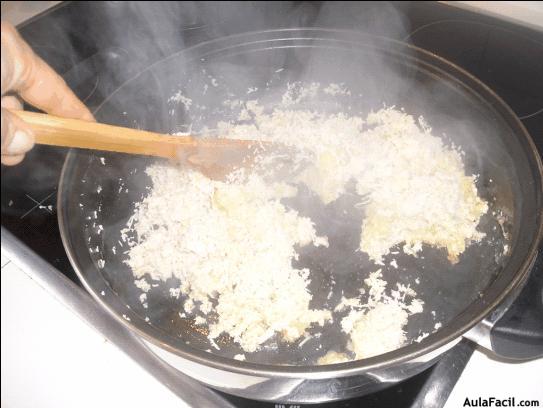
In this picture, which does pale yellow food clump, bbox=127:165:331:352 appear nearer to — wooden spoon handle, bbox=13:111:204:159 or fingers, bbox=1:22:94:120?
wooden spoon handle, bbox=13:111:204:159

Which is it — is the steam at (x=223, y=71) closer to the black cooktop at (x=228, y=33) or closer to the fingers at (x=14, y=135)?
the black cooktop at (x=228, y=33)

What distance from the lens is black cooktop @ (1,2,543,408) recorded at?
148 centimetres

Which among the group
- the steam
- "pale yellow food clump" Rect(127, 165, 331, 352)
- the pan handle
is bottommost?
the pan handle

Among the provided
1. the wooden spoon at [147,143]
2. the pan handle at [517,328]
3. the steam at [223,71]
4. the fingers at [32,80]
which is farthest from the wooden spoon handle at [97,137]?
the pan handle at [517,328]

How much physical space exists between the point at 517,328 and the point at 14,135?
1.38m

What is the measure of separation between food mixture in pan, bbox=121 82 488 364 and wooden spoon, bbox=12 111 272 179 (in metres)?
0.09

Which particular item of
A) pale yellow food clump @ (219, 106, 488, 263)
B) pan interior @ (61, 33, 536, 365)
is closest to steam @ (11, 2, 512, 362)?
pan interior @ (61, 33, 536, 365)

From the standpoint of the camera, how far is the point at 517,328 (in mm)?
1107

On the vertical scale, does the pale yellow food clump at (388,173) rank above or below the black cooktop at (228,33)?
below

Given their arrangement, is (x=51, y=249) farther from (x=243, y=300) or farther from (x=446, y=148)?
(x=446, y=148)

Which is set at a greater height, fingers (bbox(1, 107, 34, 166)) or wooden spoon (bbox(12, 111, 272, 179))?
fingers (bbox(1, 107, 34, 166))

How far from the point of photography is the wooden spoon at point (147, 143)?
107 centimetres

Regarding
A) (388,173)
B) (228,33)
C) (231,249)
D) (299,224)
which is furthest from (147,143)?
(228,33)

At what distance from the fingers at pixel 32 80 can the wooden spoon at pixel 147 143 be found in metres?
0.13
